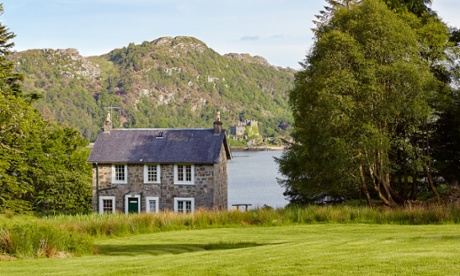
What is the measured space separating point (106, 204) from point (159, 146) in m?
5.28

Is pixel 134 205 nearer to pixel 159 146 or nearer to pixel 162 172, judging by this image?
pixel 162 172

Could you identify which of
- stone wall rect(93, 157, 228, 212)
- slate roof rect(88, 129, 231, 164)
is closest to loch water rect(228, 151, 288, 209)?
slate roof rect(88, 129, 231, 164)

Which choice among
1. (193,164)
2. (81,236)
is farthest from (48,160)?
(81,236)

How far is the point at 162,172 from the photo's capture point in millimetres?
40594

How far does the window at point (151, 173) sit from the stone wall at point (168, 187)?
22cm

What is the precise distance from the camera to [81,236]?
53.7 ft

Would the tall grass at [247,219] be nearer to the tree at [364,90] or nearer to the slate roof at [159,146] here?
the tree at [364,90]

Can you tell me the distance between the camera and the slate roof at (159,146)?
40344 mm

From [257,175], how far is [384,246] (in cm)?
8635

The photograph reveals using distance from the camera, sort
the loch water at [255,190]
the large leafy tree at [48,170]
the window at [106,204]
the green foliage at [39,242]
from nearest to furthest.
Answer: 1. the green foliage at [39,242]
2. the window at [106,204]
3. the large leafy tree at [48,170]
4. the loch water at [255,190]

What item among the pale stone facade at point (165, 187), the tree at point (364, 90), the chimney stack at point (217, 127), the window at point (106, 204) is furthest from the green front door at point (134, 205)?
the tree at point (364, 90)

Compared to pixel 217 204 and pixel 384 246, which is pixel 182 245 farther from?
pixel 217 204

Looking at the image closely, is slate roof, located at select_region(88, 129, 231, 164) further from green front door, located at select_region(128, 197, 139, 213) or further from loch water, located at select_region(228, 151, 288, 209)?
loch water, located at select_region(228, 151, 288, 209)

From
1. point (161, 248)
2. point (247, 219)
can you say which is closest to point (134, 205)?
point (247, 219)
